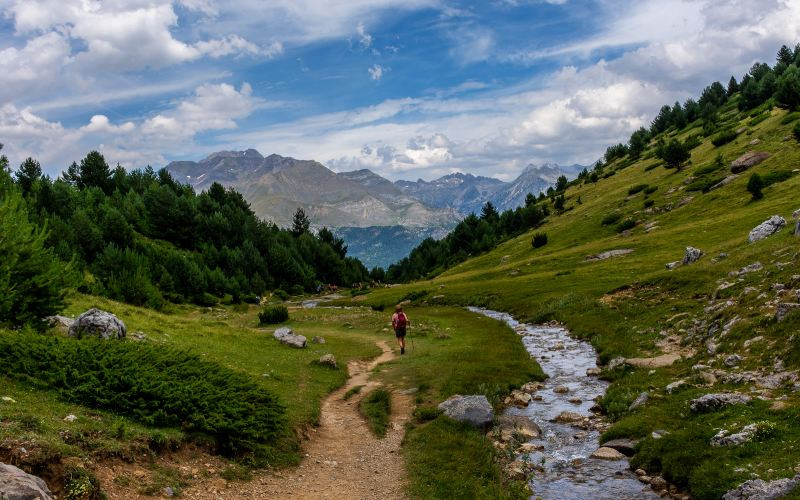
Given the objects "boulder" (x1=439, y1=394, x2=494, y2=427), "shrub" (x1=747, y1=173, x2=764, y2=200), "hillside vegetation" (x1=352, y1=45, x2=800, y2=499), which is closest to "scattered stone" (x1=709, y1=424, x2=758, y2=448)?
"hillside vegetation" (x1=352, y1=45, x2=800, y2=499)

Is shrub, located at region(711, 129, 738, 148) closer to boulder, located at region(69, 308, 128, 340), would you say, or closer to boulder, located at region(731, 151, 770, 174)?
boulder, located at region(731, 151, 770, 174)

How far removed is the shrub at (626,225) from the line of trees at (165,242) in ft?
256

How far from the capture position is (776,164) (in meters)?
79.8

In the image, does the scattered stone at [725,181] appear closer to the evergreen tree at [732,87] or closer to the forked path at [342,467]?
the forked path at [342,467]

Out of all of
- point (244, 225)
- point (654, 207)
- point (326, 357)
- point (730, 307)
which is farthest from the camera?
point (244, 225)

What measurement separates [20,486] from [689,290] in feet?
139

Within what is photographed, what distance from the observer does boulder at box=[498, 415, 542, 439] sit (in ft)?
71.1

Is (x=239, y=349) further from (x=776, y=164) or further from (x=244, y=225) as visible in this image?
(x=244, y=225)

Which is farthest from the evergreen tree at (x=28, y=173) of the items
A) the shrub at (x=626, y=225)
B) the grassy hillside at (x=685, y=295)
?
the shrub at (x=626, y=225)

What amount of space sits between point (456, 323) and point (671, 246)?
31536 mm

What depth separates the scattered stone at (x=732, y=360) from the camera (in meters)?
23.4

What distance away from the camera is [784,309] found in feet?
79.3

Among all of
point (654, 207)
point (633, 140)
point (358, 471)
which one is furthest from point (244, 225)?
point (358, 471)

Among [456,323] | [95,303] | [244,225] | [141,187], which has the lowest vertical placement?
[456,323]
